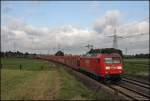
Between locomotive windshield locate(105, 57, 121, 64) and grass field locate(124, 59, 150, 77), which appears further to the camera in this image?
grass field locate(124, 59, 150, 77)

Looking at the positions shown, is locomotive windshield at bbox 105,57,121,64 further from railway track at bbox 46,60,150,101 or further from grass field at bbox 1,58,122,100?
grass field at bbox 1,58,122,100

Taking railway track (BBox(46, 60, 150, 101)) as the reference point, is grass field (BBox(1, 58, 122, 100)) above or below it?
above

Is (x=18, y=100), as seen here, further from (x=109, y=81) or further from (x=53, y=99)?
(x=109, y=81)

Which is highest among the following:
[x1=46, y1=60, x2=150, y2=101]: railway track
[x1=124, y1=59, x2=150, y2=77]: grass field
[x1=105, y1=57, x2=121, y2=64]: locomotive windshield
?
[x1=105, y1=57, x2=121, y2=64]: locomotive windshield

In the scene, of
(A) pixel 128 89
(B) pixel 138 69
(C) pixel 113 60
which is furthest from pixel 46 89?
(B) pixel 138 69

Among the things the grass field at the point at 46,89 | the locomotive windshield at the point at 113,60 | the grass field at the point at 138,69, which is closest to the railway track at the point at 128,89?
the grass field at the point at 46,89

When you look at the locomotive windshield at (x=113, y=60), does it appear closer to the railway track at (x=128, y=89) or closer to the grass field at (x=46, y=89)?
the railway track at (x=128, y=89)

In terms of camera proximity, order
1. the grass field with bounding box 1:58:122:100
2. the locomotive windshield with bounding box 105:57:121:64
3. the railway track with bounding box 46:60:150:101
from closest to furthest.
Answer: the grass field with bounding box 1:58:122:100 < the railway track with bounding box 46:60:150:101 < the locomotive windshield with bounding box 105:57:121:64

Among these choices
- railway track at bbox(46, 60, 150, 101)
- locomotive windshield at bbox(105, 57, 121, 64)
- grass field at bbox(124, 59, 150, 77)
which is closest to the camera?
railway track at bbox(46, 60, 150, 101)

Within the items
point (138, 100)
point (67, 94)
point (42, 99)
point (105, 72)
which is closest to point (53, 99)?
point (42, 99)

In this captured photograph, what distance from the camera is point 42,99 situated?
15875 millimetres

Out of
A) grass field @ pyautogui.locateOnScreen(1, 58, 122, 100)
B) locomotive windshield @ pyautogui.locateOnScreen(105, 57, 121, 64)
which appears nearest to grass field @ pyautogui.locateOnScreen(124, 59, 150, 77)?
locomotive windshield @ pyautogui.locateOnScreen(105, 57, 121, 64)

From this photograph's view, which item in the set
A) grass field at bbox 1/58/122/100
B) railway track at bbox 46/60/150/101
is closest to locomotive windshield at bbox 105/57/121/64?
railway track at bbox 46/60/150/101

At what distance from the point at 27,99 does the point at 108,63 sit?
44.7 ft
